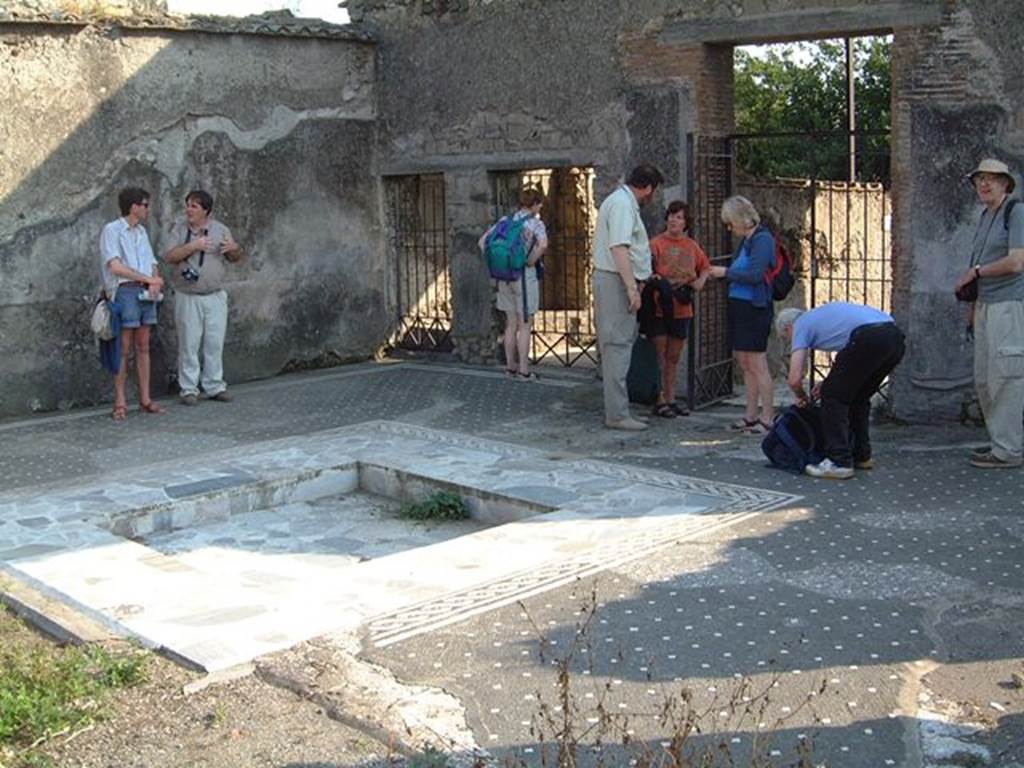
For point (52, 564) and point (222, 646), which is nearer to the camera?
point (222, 646)

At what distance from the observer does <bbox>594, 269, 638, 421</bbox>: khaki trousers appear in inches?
379

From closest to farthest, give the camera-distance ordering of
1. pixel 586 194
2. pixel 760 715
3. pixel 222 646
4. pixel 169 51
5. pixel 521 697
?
pixel 760 715 → pixel 521 697 → pixel 222 646 → pixel 169 51 → pixel 586 194

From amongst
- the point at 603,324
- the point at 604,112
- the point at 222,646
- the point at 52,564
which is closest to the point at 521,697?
the point at 222,646

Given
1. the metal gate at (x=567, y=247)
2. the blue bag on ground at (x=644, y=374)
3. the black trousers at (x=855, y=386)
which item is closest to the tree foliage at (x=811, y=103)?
the metal gate at (x=567, y=247)

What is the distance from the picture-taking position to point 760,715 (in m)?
4.39

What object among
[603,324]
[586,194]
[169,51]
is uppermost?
[169,51]

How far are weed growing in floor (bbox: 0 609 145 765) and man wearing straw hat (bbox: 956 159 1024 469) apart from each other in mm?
5407

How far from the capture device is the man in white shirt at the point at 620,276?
31.0 feet

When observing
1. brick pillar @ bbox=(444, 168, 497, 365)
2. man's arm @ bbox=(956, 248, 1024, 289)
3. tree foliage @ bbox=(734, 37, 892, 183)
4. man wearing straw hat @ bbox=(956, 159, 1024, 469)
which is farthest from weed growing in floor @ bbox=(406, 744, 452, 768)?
tree foliage @ bbox=(734, 37, 892, 183)

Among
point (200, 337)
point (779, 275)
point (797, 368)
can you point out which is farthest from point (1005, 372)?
point (200, 337)

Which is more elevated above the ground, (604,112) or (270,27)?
(270,27)

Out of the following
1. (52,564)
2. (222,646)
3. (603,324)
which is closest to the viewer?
(222,646)

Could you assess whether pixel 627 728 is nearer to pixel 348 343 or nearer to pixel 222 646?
pixel 222 646

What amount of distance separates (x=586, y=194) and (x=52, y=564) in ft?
35.4
